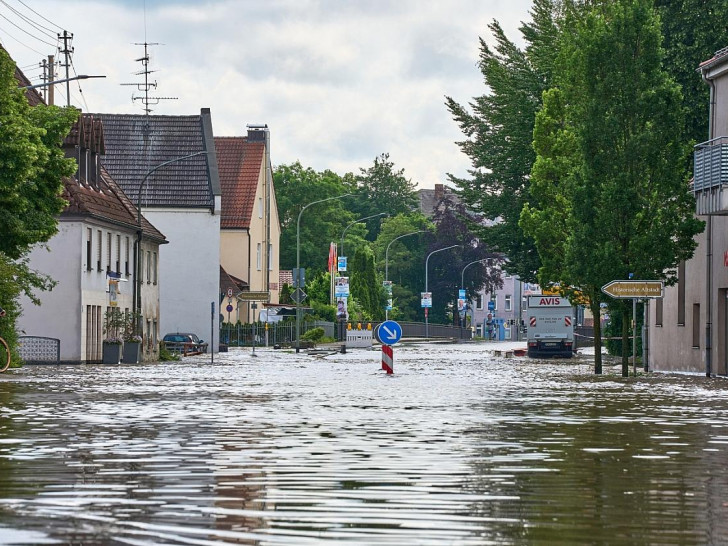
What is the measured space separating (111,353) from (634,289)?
72.5 ft

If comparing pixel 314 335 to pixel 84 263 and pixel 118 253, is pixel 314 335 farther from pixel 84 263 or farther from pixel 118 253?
pixel 84 263

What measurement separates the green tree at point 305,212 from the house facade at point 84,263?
241 feet

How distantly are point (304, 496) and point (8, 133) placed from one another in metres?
26.2

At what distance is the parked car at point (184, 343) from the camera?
75656 millimetres

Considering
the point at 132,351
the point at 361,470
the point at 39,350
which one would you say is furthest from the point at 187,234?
the point at 361,470

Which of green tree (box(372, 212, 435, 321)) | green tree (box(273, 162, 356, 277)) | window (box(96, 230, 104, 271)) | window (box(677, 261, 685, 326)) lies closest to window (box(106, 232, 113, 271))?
window (box(96, 230, 104, 271))

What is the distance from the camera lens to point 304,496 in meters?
10.9

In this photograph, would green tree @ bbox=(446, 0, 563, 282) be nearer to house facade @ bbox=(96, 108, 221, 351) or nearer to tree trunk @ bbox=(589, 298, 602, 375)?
tree trunk @ bbox=(589, 298, 602, 375)

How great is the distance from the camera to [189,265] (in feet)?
274

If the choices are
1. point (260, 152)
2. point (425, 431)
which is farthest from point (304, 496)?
point (260, 152)

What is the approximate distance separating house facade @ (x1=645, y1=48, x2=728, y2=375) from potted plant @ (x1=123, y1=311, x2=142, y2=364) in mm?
19364

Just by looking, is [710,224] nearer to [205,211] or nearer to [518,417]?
[518,417]

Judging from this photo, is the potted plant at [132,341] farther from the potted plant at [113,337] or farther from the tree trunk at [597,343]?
the tree trunk at [597,343]

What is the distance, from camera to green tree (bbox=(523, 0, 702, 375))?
1708 inches
